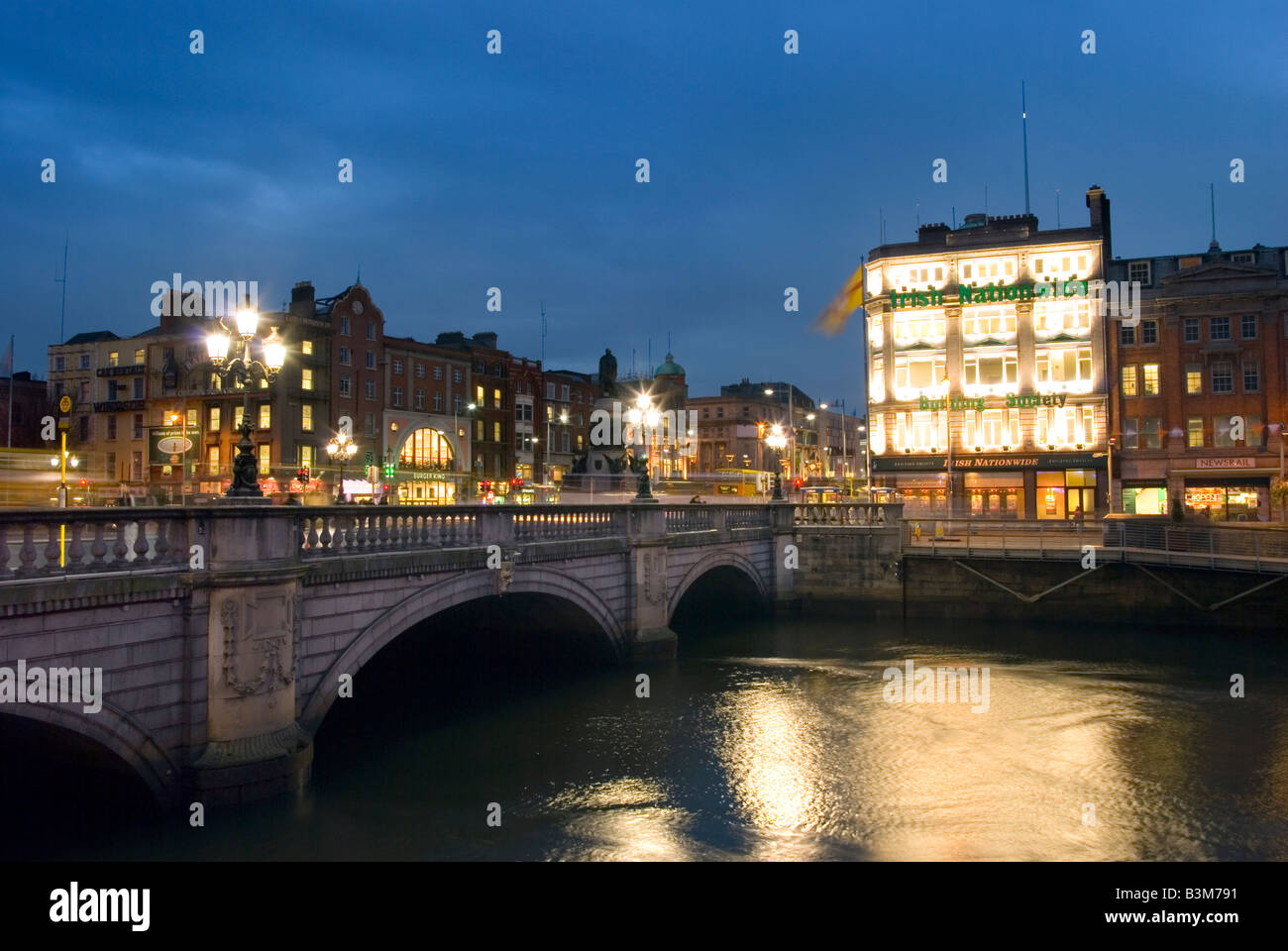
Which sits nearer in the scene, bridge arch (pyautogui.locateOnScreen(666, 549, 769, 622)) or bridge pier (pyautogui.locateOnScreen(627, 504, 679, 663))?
bridge pier (pyautogui.locateOnScreen(627, 504, 679, 663))

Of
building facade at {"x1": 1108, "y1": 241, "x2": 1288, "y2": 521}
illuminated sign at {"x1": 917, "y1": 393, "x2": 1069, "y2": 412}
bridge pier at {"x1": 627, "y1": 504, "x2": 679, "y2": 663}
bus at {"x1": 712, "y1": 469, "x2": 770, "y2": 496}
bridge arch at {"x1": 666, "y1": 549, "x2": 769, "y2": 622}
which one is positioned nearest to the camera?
bridge pier at {"x1": 627, "y1": 504, "x2": 679, "y2": 663}

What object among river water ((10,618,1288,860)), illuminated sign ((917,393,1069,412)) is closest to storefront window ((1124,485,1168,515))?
illuminated sign ((917,393,1069,412))

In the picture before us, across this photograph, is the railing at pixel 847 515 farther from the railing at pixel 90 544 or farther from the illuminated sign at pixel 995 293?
the railing at pixel 90 544

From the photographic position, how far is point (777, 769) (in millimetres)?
18656

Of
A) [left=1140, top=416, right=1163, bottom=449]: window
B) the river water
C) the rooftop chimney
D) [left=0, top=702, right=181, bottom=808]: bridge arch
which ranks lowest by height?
the river water

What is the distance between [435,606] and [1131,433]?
5147 cm

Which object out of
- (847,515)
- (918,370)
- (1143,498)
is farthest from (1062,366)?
(847,515)

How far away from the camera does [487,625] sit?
26.6 m

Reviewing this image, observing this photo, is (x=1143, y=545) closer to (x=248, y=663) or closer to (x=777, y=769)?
(x=777, y=769)

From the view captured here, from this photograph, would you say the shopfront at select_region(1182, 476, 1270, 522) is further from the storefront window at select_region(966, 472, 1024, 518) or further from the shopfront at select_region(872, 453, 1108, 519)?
the storefront window at select_region(966, 472, 1024, 518)

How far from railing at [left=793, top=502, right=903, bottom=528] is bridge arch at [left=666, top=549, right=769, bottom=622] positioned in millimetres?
3838

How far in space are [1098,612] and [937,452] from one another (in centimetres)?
2601

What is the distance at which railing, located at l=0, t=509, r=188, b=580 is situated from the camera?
36.8 feet
